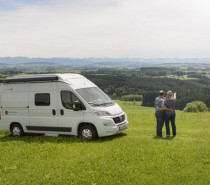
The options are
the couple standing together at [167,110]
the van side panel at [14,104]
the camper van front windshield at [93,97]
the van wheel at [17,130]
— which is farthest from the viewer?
the van wheel at [17,130]

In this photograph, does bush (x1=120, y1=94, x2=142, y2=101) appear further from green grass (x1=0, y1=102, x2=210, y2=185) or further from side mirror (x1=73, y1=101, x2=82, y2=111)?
green grass (x1=0, y1=102, x2=210, y2=185)

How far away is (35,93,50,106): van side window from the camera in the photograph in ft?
47.9

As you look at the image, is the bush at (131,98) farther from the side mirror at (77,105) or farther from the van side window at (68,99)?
the side mirror at (77,105)

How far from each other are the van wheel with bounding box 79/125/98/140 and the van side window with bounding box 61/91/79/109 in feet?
4.40

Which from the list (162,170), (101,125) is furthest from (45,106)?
(162,170)

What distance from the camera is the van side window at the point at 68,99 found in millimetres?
13984

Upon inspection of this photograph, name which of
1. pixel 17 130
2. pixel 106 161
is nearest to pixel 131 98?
pixel 17 130

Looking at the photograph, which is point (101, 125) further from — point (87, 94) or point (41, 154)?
point (41, 154)

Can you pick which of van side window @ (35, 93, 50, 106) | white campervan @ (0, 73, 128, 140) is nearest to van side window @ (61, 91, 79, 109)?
white campervan @ (0, 73, 128, 140)

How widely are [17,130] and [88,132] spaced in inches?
193

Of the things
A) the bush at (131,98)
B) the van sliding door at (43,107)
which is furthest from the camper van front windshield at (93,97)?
the bush at (131,98)

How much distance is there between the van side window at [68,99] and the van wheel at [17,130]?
141 inches

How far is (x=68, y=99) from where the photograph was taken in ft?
46.3

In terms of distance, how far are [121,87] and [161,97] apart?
160630 mm
